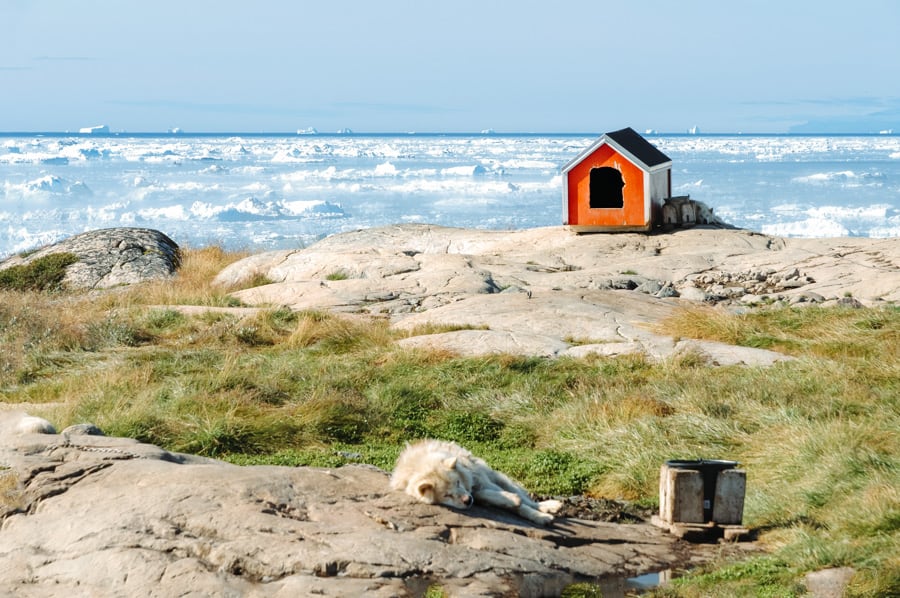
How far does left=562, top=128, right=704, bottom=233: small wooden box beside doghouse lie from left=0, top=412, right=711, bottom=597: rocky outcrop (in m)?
15.2

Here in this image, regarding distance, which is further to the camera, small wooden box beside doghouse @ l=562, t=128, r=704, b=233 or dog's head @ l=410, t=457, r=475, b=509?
small wooden box beside doghouse @ l=562, t=128, r=704, b=233

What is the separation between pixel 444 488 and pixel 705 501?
163 centimetres

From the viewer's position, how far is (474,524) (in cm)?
557

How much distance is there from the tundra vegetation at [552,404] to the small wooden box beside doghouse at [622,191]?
7.41 meters

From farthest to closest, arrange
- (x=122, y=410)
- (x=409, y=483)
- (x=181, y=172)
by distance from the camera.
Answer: (x=181, y=172)
(x=122, y=410)
(x=409, y=483)

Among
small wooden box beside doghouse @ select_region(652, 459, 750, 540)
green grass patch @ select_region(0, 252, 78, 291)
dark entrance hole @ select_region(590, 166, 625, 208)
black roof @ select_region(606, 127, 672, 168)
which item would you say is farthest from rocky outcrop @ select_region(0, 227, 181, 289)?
small wooden box beside doghouse @ select_region(652, 459, 750, 540)

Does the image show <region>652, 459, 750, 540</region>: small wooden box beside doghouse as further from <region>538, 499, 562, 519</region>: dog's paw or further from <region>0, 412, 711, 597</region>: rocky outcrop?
<region>538, 499, 562, 519</region>: dog's paw

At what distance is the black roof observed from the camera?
21016 millimetres

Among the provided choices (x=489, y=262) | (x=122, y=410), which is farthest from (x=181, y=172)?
(x=122, y=410)

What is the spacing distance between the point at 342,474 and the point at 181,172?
67.0 meters

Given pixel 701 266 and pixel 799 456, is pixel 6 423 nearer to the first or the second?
pixel 799 456

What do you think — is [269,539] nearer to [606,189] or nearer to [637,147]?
[637,147]

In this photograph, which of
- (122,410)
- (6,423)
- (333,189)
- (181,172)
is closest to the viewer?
(6,423)

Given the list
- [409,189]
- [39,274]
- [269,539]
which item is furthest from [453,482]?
[409,189]
